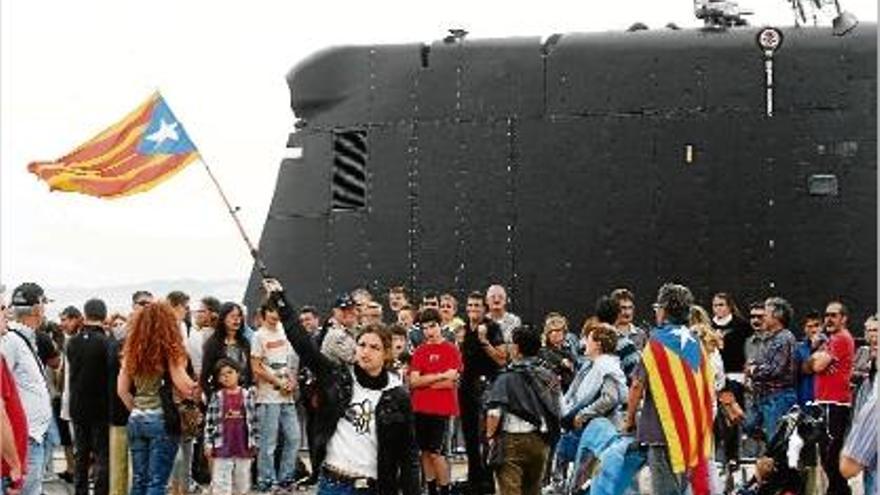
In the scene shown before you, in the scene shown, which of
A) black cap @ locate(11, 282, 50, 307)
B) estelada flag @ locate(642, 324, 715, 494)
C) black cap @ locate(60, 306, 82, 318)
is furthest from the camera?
black cap @ locate(60, 306, 82, 318)

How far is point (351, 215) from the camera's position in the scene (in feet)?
57.0

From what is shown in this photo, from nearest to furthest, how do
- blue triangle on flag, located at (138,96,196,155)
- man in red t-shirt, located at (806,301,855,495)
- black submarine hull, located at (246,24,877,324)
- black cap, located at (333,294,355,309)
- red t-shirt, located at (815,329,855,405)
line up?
blue triangle on flag, located at (138,96,196,155) < man in red t-shirt, located at (806,301,855,495) < red t-shirt, located at (815,329,855,405) < black cap, located at (333,294,355,309) < black submarine hull, located at (246,24,877,324)

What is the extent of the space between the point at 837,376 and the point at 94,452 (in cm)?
596

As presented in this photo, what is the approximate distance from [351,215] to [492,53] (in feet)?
6.59

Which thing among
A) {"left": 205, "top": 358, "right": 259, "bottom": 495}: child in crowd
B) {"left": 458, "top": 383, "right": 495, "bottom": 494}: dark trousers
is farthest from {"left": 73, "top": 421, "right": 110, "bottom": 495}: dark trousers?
{"left": 458, "top": 383, "right": 495, "bottom": 494}: dark trousers

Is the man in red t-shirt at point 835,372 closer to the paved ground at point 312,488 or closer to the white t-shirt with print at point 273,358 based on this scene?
the paved ground at point 312,488

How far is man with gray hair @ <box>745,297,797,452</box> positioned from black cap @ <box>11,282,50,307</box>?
5667 mm

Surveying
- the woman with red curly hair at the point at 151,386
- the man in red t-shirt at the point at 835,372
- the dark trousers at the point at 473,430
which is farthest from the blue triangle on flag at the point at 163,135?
the man in red t-shirt at the point at 835,372

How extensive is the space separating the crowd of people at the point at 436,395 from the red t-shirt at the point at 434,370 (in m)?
0.02

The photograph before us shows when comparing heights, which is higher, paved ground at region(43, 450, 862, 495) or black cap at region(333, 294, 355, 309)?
black cap at region(333, 294, 355, 309)

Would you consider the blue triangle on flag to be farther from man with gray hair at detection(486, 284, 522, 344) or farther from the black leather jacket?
man with gray hair at detection(486, 284, 522, 344)

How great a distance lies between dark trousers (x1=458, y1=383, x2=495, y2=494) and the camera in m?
15.6

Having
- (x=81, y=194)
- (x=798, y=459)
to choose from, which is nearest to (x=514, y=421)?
(x=798, y=459)

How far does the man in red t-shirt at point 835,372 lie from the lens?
1381 cm
